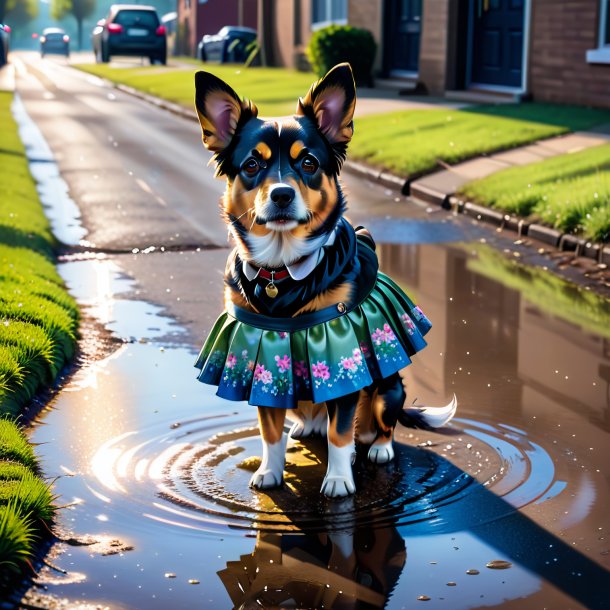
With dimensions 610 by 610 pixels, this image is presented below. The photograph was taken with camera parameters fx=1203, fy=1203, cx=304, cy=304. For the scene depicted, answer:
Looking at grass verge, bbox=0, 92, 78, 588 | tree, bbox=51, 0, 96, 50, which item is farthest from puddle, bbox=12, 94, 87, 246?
tree, bbox=51, 0, 96, 50

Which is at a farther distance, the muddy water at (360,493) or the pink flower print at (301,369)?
the pink flower print at (301,369)

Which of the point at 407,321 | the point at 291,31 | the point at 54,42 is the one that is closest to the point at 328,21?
the point at 291,31

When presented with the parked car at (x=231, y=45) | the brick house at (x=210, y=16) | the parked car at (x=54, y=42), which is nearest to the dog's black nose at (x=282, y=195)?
the parked car at (x=231, y=45)

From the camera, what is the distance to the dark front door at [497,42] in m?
21.8

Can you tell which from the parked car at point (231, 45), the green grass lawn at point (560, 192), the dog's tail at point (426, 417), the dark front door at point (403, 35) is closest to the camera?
the dog's tail at point (426, 417)

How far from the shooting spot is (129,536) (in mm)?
4703

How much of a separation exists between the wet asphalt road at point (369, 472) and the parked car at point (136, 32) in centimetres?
3602

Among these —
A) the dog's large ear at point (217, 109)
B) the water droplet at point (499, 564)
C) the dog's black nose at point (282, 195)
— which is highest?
the dog's large ear at point (217, 109)

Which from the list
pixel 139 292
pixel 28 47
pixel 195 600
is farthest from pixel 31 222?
pixel 28 47

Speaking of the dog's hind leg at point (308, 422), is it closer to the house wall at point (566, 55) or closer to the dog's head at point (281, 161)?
the dog's head at point (281, 161)

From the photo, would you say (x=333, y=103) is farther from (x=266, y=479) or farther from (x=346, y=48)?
(x=346, y=48)

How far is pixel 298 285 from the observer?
193 inches

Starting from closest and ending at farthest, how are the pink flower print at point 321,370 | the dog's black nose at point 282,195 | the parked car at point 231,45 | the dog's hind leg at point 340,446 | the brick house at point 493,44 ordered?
the dog's black nose at point 282,195 < the pink flower print at point 321,370 < the dog's hind leg at point 340,446 < the brick house at point 493,44 < the parked car at point 231,45

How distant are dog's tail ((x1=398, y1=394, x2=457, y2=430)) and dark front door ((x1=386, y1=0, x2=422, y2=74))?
21707mm
